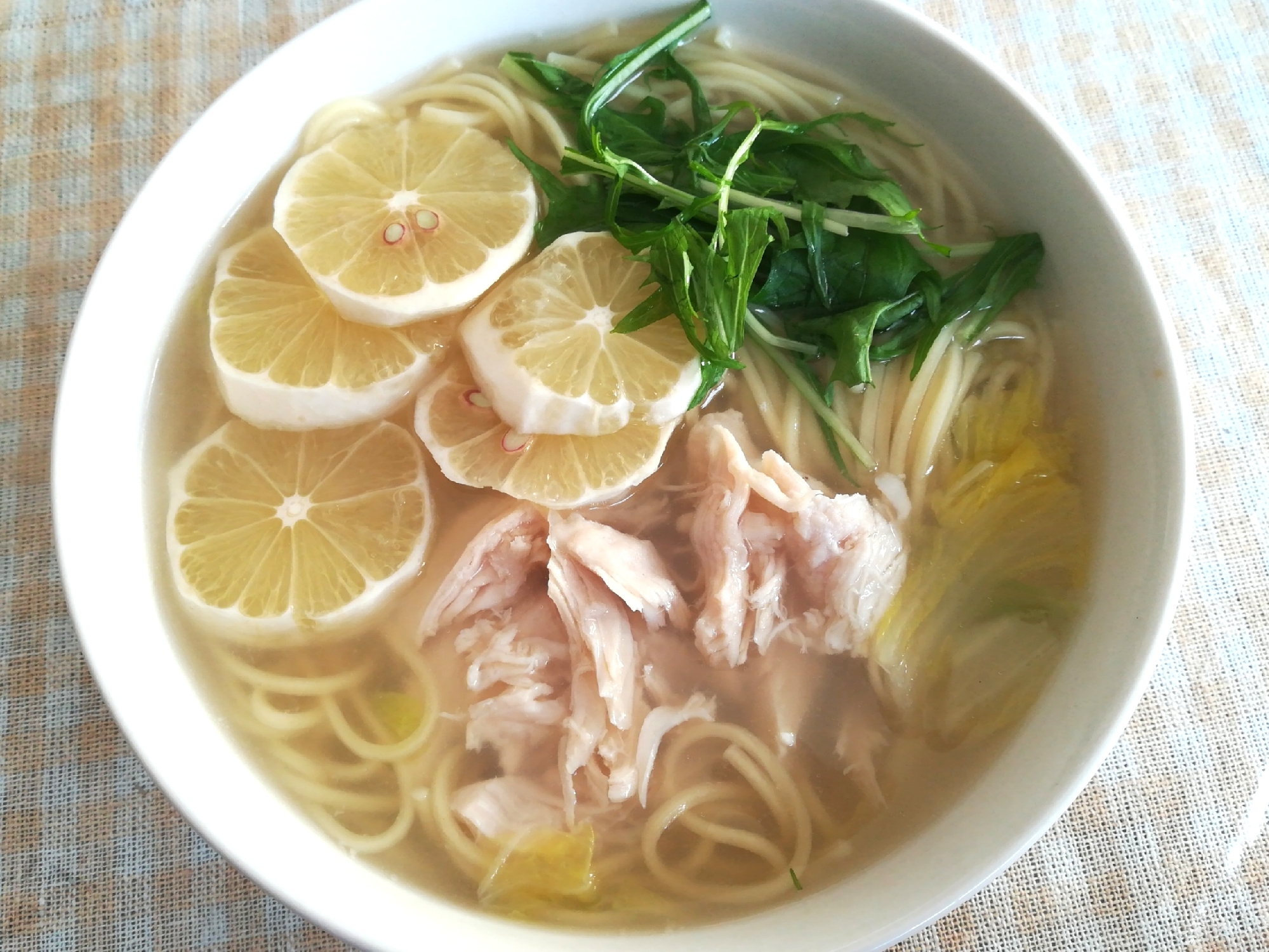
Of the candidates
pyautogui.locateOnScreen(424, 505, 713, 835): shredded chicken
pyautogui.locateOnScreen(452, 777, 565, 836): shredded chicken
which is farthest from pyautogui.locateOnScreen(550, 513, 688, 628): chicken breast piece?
pyautogui.locateOnScreen(452, 777, 565, 836): shredded chicken

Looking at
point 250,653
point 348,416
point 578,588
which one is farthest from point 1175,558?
point 250,653

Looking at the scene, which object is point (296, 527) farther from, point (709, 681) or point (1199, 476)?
point (1199, 476)

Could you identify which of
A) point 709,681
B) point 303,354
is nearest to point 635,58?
point 303,354

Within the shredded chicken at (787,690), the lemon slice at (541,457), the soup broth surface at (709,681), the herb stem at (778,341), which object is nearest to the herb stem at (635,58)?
the soup broth surface at (709,681)

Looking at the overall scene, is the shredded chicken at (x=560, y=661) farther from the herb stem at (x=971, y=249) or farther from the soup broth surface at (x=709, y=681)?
the herb stem at (x=971, y=249)

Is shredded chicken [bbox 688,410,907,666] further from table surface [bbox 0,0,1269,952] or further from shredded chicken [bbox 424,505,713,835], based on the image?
table surface [bbox 0,0,1269,952]

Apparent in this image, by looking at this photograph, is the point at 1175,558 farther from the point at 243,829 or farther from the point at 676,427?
the point at 243,829
